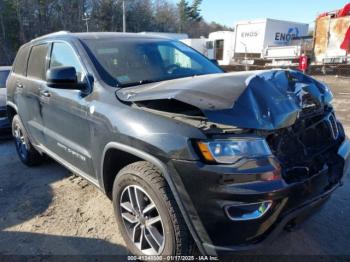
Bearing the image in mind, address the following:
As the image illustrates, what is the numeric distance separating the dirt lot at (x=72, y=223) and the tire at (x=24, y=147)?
1.14 ft

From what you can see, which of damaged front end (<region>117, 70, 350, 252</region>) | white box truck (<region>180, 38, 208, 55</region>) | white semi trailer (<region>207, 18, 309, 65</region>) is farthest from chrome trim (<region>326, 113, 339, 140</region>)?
white box truck (<region>180, 38, 208, 55</region>)

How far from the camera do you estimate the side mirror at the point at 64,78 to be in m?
2.88

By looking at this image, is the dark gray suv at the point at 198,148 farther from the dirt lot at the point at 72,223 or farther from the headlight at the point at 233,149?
the dirt lot at the point at 72,223

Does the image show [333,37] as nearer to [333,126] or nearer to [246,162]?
[333,126]

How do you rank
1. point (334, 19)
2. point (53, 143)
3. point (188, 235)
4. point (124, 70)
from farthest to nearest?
point (334, 19)
point (53, 143)
point (124, 70)
point (188, 235)

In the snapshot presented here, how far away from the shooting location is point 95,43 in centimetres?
332

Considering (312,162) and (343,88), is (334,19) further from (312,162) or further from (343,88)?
(312,162)

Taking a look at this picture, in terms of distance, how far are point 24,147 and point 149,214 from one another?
3.25 m

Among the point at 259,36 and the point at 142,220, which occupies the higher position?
the point at 259,36

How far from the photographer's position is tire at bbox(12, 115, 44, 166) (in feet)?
15.7

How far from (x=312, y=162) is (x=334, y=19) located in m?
15.0

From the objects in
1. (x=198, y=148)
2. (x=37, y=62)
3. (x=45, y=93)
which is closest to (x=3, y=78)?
(x=37, y=62)

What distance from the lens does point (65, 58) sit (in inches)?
137

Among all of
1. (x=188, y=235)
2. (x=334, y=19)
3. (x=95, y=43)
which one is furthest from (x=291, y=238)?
(x=334, y=19)
